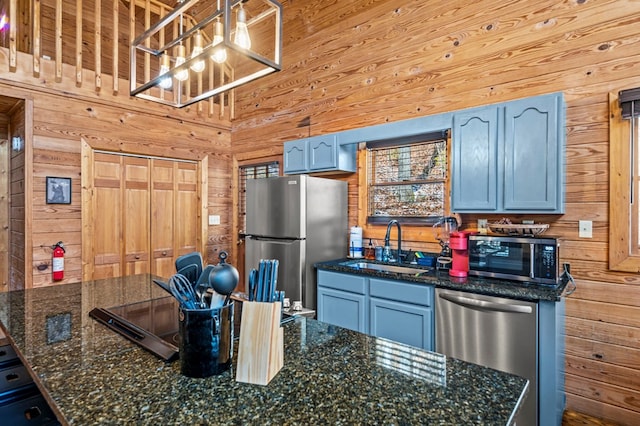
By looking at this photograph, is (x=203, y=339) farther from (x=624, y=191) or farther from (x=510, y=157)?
(x=624, y=191)

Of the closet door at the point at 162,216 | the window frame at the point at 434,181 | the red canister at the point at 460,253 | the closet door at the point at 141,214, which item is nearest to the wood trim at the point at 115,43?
the closet door at the point at 141,214

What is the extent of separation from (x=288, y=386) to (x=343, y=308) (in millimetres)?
2178

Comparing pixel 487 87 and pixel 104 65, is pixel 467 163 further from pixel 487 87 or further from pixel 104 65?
pixel 104 65

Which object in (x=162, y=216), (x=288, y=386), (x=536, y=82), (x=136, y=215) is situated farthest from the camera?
(x=162, y=216)

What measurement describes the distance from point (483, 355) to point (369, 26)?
3.13 meters

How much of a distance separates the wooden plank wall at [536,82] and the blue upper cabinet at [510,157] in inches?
12.1

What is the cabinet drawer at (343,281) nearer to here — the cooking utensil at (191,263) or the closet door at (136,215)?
the cooking utensil at (191,263)

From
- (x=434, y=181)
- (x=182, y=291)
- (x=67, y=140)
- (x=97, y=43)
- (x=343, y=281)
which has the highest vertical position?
(x=97, y=43)

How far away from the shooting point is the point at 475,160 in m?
2.64

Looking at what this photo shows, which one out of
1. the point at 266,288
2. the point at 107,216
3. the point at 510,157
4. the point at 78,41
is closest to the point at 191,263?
the point at 266,288

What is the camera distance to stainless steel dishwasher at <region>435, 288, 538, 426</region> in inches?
81.6

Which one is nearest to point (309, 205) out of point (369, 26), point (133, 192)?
point (369, 26)

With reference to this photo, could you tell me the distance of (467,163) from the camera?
2674 millimetres

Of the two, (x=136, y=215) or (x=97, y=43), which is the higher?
(x=97, y=43)
